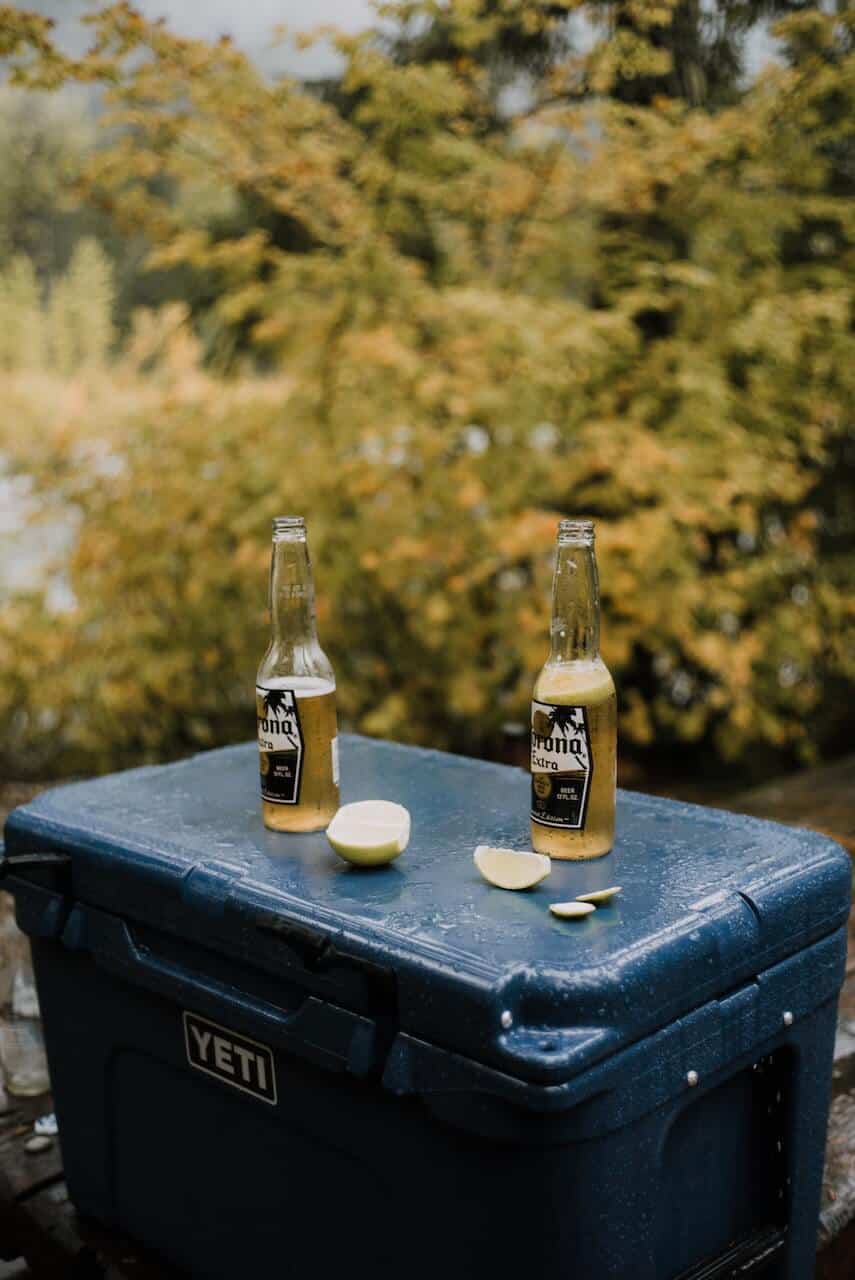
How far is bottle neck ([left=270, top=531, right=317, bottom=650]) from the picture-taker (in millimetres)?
1478

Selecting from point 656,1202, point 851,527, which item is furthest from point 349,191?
point 656,1202

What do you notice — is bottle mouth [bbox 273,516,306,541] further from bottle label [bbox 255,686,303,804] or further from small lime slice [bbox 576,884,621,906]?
small lime slice [bbox 576,884,621,906]

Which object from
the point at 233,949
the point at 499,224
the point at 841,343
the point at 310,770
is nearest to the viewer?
the point at 233,949

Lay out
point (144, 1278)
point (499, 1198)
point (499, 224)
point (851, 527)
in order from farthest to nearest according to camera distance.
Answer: point (851, 527)
point (499, 224)
point (144, 1278)
point (499, 1198)

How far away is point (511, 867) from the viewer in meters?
1.30

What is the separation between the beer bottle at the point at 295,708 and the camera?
145 cm

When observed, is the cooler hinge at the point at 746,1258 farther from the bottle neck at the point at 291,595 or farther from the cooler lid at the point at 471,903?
the bottle neck at the point at 291,595

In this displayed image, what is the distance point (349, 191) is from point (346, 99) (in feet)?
2.59

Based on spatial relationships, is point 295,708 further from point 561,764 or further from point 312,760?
point 561,764

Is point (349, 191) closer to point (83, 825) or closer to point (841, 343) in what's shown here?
point (841, 343)

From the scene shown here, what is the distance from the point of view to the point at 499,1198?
112cm

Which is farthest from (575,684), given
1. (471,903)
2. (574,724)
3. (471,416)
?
(471,416)

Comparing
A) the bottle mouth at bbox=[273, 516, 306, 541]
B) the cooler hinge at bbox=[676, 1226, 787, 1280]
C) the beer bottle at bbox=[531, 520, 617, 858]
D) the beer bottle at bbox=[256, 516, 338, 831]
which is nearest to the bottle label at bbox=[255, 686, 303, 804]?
the beer bottle at bbox=[256, 516, 338, 831]

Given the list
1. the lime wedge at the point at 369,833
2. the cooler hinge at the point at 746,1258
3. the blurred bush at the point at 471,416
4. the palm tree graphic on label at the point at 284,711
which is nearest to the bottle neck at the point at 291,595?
the palm tree graphic on label at the point at 284,711
